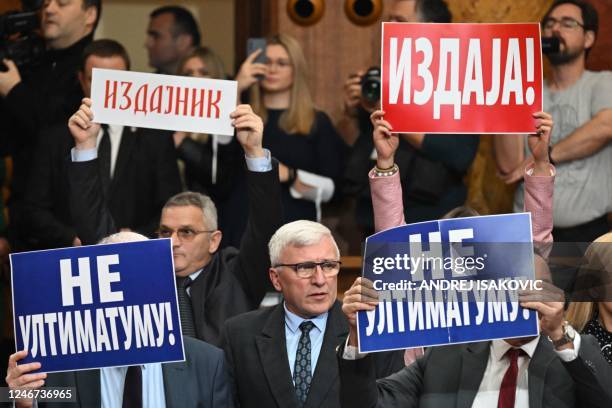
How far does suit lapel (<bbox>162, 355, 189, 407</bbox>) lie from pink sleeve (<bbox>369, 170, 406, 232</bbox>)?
80 cm

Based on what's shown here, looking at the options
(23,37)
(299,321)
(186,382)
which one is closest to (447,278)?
(299,321)

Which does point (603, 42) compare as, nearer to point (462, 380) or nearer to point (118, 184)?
point (118, 184)

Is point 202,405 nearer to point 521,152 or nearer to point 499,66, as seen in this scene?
point 499,66

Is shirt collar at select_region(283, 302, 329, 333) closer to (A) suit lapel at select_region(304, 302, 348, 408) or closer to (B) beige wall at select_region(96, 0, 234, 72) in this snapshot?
(A) suit lapel at select_region(304, 302, 348, 408)

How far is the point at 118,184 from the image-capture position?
18.9ft

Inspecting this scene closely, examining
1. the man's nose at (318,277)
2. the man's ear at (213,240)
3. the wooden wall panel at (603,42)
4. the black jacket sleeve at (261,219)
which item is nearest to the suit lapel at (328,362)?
the man's nose at (318,277)

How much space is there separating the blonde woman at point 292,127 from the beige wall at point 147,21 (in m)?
1.81

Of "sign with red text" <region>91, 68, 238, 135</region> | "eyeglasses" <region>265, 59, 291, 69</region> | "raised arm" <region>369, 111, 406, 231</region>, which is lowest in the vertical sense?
"raised arm" <region>369, 111, 406, 231</region>

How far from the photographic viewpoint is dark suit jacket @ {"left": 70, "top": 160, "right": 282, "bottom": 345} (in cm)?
467

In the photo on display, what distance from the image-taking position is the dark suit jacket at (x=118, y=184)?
5.74m

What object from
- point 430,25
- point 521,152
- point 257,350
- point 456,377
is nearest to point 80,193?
point 257,350

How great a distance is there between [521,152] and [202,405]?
2.37 metres

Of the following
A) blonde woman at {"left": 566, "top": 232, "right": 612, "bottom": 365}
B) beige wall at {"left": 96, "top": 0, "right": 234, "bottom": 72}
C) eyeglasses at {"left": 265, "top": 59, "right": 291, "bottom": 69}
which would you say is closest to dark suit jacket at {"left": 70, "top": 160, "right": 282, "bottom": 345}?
blonde woman at {"left": 566, "top": 232, "right": 612, "bottom": 365}

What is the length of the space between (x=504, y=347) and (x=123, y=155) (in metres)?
2.50
